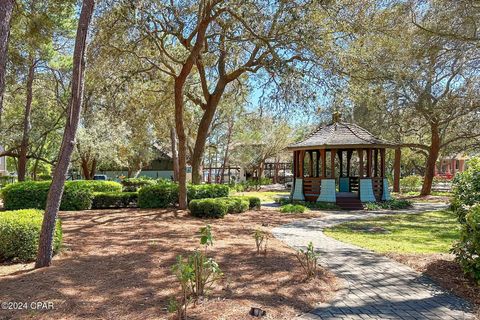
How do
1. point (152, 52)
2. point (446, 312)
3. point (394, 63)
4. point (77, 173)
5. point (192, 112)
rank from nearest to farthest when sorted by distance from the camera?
1. point (446, 312)
2. point (152, 52)
3. point (394, 63)
4. point (192, 112)
5. point (77, 173)

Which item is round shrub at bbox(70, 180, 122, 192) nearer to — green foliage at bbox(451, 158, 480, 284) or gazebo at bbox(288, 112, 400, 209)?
gazebo at bbox(288, 112, 400, 209)

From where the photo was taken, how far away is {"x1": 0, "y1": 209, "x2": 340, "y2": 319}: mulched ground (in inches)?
163

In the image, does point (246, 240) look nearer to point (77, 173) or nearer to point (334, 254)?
point (334, 254)

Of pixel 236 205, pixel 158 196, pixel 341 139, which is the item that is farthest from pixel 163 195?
pixel 341 139

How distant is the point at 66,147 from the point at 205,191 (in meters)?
8.99

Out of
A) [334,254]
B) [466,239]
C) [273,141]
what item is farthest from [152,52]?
[273,141]

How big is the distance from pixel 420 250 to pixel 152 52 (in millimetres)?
9553

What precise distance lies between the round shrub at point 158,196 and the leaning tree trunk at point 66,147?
839 cm

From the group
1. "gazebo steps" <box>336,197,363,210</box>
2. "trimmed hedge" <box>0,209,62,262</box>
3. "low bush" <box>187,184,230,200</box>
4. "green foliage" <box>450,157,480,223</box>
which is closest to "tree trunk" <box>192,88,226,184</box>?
"low bush" <box>187,184,230,200</box>

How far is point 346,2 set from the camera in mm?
9680

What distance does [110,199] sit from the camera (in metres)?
14.7

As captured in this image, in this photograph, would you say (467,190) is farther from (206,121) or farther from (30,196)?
(30,196)

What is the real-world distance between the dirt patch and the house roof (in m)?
10.5

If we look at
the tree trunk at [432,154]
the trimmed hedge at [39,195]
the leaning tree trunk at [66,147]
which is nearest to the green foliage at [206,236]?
the leaning tree trunk at [66,147]
